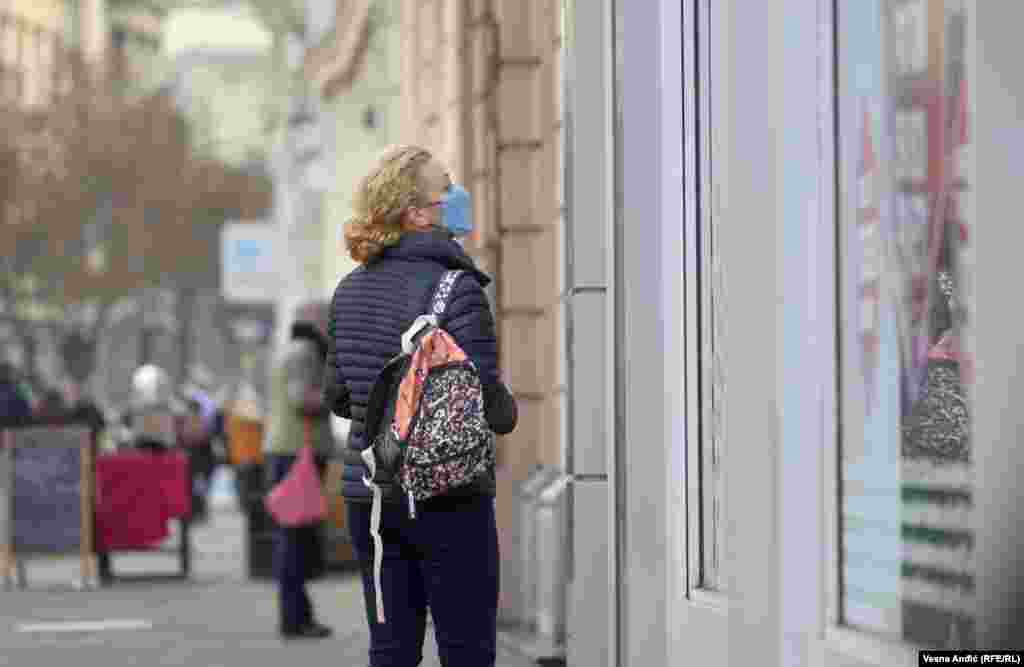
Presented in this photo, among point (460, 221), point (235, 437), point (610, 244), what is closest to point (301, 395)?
point (610, 244)

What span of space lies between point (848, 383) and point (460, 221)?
1292mm

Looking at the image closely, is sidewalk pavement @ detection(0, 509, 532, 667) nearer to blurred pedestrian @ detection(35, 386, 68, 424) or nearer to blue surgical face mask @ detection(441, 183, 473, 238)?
blurred pedestrian @ detection(35, 386, 68, 424)

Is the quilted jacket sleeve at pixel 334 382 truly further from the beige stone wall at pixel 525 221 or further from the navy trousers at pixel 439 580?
the beige stone wall at pixel 525 221

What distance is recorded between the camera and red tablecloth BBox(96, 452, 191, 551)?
21297 mm

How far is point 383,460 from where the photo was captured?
751cm

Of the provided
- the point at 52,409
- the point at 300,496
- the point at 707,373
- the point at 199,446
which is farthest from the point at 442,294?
the point at 199,446

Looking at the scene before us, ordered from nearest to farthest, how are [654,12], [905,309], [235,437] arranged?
[905,309] < [654,12] < [235,437]

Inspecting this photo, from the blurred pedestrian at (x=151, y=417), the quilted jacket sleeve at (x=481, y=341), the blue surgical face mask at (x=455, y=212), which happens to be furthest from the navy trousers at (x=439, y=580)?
the blurred pedestrian at (x=151, y=417)

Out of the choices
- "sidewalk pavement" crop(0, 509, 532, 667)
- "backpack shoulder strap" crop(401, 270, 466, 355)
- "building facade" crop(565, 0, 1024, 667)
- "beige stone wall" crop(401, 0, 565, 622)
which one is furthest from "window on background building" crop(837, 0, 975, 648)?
"beige stone wall" crop(401, 0, 565, 622)

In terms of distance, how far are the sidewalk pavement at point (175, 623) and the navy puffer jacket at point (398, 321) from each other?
3.17 meters

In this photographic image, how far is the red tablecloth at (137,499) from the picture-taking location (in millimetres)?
21297

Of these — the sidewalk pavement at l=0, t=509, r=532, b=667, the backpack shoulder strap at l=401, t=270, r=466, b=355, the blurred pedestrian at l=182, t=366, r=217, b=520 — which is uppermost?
the backpack shoulder strap at l=401, t=270, r=466, b=355

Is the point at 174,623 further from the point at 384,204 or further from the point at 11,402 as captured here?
the point at 11,402

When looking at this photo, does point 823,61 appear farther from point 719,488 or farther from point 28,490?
point 28,490
